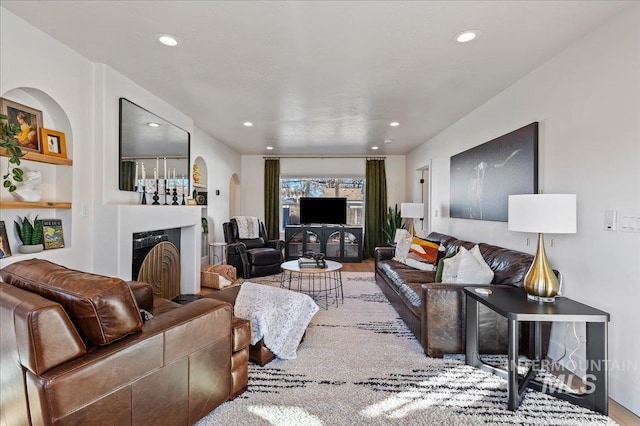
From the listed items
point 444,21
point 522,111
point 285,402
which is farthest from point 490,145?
point 285,402

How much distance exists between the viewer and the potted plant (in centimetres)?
223

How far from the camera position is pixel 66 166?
100 inches

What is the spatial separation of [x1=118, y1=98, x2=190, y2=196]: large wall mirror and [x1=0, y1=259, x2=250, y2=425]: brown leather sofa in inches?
68.9

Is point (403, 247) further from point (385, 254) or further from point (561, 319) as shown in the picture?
point (561, 319)

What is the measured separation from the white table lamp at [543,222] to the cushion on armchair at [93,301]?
2311 mm

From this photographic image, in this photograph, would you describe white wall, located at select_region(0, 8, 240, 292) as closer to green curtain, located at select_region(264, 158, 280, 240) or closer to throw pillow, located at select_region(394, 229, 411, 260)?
throw pillow, located at select_region(394, 229, 411, 260)

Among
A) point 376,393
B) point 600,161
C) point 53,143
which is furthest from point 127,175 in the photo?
point 600,161

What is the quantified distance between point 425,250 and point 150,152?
139 inches

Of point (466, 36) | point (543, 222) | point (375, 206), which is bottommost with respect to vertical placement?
point (543, 222)

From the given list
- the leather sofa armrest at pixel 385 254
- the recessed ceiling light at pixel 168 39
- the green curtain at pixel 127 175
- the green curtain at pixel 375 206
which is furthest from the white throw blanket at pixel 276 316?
the green curtain at pixel 375 206

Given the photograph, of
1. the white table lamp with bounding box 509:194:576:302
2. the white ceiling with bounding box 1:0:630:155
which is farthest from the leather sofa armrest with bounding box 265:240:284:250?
the white table lamp with bounding box 509:194:576:302

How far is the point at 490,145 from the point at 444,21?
1.81m

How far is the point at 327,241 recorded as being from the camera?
688 centimetres

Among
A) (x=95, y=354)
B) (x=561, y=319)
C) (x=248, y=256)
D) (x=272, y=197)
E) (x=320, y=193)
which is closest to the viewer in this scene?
(x=95, y=354)
